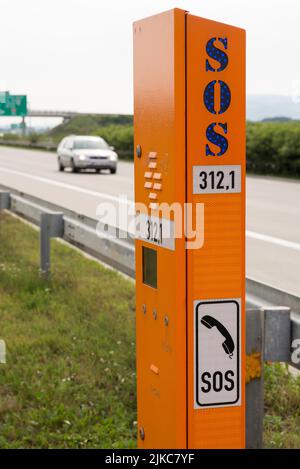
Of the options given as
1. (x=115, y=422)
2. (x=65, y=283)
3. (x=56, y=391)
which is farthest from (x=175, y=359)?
(x=65, y=283)

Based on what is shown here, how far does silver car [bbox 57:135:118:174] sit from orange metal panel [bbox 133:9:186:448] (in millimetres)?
27684

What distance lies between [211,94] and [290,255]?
28.6 ft

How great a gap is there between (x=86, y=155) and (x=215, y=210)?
29096 mm

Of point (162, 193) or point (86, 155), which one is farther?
point (86, 155)

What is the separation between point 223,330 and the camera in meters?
3.24

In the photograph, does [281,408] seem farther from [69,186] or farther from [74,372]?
[69,186]

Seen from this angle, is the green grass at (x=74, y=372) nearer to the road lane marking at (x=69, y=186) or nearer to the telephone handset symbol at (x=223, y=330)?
the telephone handset symbol at (x=223, y=330)

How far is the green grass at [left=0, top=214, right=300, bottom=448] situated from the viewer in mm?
4750

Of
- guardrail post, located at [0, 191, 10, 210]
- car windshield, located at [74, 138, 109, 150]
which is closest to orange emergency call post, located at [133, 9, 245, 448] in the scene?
guardrail post, located at [0, 191, 10, 210]

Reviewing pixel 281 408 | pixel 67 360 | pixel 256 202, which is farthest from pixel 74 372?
pixel 256 202

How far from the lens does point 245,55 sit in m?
3.05

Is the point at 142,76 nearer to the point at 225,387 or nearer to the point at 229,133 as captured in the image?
the point at 229,133

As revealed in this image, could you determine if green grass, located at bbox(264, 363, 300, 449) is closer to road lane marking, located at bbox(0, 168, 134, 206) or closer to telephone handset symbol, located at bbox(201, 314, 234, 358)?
telephone handset symbol, located at bbox(201, 314, 234, 358)

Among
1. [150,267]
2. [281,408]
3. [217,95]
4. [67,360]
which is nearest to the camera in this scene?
[217,95]
